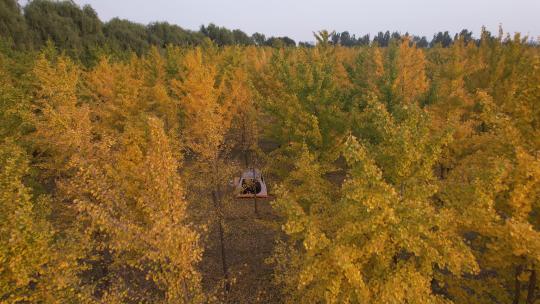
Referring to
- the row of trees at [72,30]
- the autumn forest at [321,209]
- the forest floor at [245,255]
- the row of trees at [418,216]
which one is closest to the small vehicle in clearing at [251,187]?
the forest floor at [245,255]

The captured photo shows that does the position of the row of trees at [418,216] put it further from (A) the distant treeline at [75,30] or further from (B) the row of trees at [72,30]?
(B) the row of trees at [72,30]

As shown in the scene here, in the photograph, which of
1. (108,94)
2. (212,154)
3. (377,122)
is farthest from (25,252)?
(108,94)

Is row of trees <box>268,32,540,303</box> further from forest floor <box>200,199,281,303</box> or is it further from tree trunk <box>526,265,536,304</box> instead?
forest floor <box>200,199,281,303</box>

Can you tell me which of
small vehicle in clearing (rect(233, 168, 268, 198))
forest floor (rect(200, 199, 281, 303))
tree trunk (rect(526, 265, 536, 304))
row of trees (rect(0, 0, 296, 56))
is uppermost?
row of trees (rect(0, 0, 296, 56))

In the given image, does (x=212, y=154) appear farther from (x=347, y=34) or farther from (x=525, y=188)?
(x=347, y=34)

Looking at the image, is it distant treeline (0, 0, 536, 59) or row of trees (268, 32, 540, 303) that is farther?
distant treeline (0, 0, 536, 59)

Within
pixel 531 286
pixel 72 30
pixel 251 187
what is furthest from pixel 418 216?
pixel 72 30

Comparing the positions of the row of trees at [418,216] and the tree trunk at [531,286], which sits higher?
the row of trees at [418,216]

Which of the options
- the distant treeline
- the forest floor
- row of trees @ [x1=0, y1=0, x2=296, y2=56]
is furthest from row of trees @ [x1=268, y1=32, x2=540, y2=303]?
row of trees @ [x1=0, y1=0, x2=296, y2=56]
